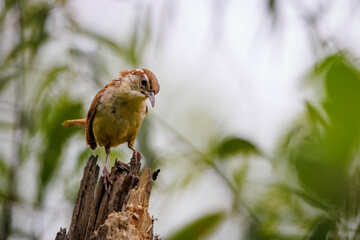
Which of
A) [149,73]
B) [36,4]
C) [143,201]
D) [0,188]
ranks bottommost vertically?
[143,201]

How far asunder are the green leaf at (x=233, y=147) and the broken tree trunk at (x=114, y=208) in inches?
17.3

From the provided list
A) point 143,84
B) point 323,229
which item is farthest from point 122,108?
point 323,229

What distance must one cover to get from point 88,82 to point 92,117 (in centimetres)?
75

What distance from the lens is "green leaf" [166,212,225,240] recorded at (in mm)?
2570

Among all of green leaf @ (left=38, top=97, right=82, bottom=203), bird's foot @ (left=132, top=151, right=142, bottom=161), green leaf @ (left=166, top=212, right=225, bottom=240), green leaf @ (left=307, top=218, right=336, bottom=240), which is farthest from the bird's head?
green leaf @ (left=307, top=218, right=336, bottom=240)

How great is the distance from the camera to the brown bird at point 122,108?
3180 mm

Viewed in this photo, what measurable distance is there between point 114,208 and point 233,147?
765 mm

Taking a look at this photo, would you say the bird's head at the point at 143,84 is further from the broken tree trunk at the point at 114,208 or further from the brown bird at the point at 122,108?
the broken tree trunk at the point at 114,208

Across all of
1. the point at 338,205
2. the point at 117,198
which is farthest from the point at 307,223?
the point at 117,198

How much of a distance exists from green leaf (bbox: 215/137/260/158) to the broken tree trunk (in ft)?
1.44

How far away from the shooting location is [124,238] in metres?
2.05

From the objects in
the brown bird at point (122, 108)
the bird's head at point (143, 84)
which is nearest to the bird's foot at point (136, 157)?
the brown bird at point (122, 108)

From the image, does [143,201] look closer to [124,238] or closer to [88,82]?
[124,238]

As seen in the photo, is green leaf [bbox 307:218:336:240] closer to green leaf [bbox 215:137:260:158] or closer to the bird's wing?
Answer: green leaf [bbox 215:137:260:158]
